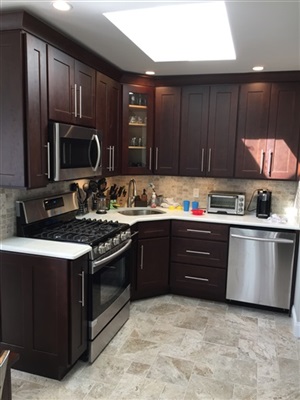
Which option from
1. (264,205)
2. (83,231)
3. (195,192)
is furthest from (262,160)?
(83,231)

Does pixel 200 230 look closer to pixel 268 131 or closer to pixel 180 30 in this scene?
pixel 268 131

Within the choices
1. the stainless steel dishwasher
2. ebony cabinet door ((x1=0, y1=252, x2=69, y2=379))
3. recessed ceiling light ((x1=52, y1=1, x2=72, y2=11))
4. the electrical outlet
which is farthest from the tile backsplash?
A: recessed ceiling light ((x1=52, y1=1, x2=72, y2=11))

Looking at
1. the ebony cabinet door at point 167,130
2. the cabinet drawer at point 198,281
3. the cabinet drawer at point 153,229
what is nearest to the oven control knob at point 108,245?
the cabinet drawer at point 153,229

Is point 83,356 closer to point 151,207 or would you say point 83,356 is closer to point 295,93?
point 151,207

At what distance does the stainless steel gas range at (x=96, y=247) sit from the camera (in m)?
2.44

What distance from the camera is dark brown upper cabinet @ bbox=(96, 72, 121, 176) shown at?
314 cm

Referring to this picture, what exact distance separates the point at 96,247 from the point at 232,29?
182cm

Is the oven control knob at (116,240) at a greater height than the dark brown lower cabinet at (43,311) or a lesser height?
greater

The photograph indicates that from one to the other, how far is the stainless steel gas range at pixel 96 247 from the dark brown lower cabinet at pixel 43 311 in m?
0.11

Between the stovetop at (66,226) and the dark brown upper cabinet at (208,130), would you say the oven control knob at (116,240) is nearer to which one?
the stovetop at (66,226)

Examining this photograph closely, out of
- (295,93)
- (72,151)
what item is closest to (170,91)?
(295,93)

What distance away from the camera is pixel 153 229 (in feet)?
11.4

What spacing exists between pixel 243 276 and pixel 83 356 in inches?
69.7

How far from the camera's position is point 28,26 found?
212cm
